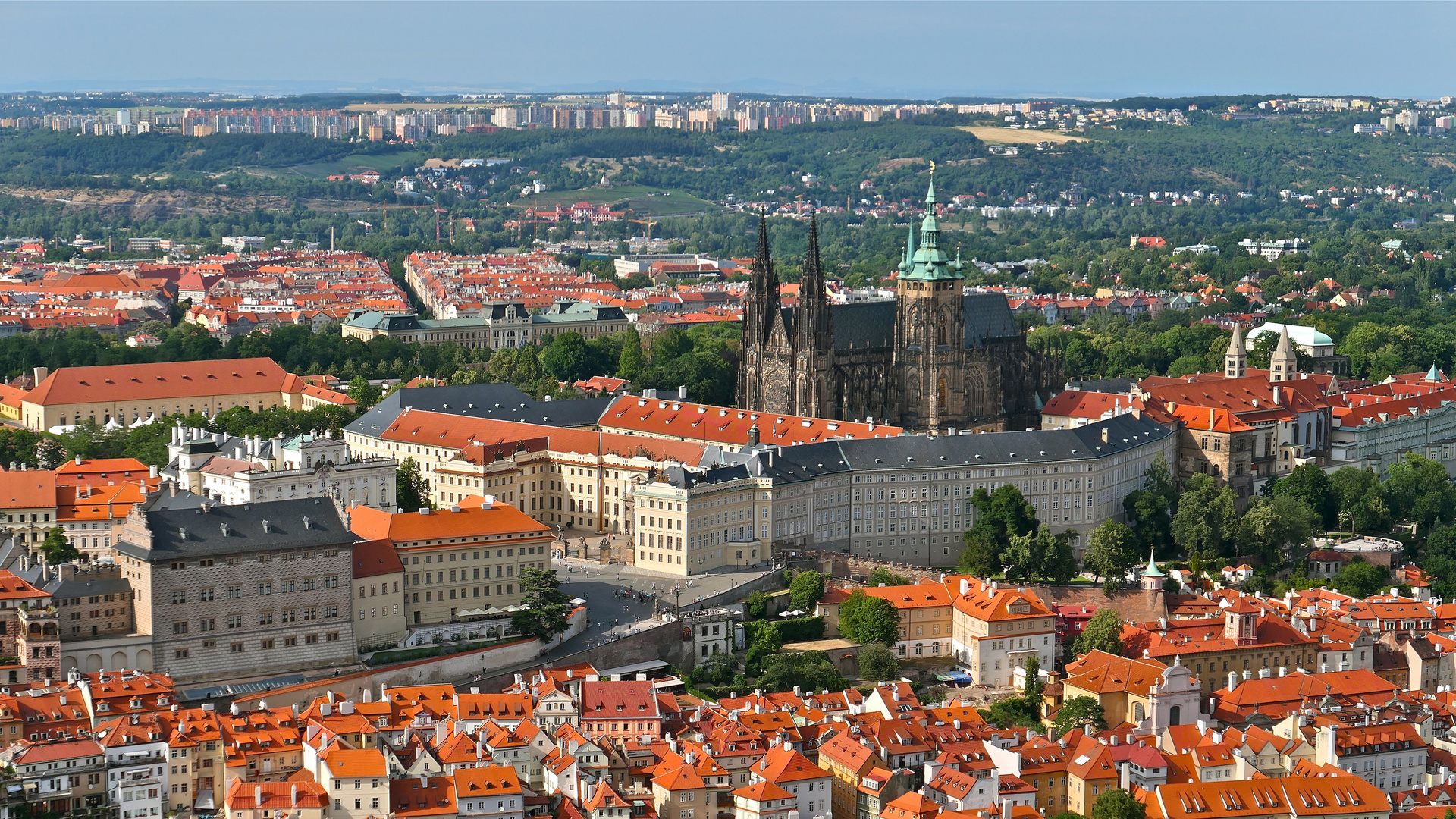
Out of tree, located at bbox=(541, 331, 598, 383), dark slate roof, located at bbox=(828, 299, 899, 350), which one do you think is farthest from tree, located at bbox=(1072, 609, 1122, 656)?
tree, located at bbox=(541, 331, 598, 383)

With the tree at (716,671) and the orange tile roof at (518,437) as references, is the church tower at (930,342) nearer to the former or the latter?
the orange tile roof at (518,437)

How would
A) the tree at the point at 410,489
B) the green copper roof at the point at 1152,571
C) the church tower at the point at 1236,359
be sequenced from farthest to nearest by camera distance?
the church tower at the point at 1236,359, the tree at the point at 410,489, the green copper roof at the point at 1152,571

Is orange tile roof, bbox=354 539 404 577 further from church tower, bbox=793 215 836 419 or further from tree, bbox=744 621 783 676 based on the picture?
church tower, bbox=793 215 836 419

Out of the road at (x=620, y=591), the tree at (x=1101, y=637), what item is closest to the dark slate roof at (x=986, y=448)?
the road at (x=620, y=591)

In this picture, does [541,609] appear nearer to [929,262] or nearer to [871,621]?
[871,621]

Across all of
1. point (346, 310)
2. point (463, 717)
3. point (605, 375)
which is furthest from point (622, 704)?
point (346, 310)

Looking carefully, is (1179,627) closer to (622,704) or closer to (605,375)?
(622,704)

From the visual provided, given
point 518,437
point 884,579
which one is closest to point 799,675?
point 884,579
